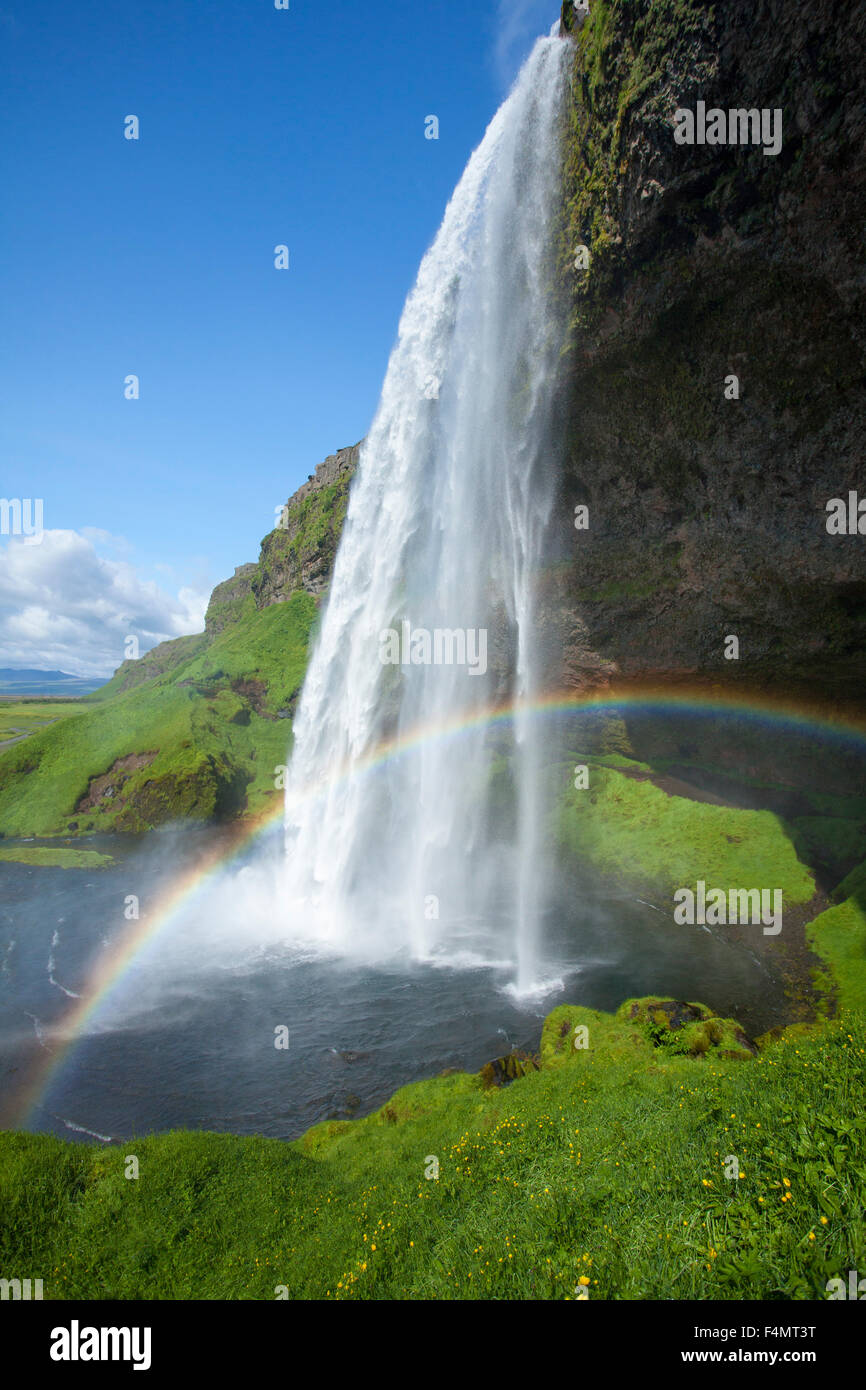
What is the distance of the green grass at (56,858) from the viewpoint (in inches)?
1513

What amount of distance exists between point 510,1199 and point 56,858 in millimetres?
40340

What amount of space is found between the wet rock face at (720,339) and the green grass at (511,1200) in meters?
18.0

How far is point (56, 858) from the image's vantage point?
131 feet

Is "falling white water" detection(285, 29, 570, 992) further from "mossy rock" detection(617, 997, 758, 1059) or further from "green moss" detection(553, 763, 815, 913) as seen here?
"mossy rock" detection(617, 997, 758, 1059)

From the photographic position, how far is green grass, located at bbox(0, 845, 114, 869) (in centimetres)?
3844

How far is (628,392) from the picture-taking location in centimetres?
2438

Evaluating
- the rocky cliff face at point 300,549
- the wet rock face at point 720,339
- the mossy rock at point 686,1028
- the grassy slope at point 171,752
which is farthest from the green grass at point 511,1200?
the rocky cliff face at point 300,549

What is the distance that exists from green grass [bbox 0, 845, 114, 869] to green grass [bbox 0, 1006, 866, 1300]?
3208 centimetres

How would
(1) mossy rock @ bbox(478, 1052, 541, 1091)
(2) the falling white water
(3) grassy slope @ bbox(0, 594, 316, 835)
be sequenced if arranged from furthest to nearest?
(3) grassy slope @ bbox(0, 594, 316, 835) < (2) the falling white water < (1) mossy rock @ bbox(478, 1052, 541, 1091)

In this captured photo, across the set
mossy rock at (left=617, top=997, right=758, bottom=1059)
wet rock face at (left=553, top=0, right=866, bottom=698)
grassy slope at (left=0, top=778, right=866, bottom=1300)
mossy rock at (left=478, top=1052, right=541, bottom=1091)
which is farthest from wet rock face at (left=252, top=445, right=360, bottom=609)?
grassy slope at (left=0, top=778, right=866, bottom=1300)

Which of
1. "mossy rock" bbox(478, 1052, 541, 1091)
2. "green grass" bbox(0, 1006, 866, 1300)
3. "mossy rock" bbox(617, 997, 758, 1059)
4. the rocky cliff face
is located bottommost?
"mossy rock" bbox(478, 1052, 541, 1091)

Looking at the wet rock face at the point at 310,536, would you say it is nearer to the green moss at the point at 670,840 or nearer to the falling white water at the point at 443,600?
the falling white water at the point at 443,600

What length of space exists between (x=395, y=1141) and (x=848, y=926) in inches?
769

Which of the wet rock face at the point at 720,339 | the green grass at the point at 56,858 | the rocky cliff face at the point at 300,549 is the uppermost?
the rocky cliff face at the point at 300,549
